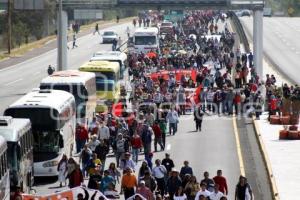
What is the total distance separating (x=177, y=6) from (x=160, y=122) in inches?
1081

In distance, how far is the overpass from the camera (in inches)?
2454

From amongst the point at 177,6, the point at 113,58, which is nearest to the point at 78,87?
the point at 113,58

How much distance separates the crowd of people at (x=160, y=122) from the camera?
1016 inches

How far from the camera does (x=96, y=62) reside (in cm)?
5275

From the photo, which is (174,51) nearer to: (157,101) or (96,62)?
(96,62)

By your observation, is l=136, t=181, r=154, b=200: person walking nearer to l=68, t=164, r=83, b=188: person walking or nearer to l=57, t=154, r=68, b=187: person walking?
l=68, t=164, r=83, b=188: person walking

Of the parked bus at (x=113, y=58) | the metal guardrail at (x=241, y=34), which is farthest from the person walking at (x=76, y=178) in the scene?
the metal guardrail at (x=241, y=34)

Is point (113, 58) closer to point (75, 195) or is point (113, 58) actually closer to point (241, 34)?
point (75, 195)

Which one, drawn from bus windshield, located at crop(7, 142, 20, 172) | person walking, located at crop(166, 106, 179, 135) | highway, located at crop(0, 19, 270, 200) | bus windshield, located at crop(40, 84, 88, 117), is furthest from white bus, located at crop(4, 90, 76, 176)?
person walking, located at crop(166, 106, 179, 135)

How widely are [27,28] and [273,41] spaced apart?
91.9 feet

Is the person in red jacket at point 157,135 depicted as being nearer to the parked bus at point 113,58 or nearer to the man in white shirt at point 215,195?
the man in white shirt at point 215,195

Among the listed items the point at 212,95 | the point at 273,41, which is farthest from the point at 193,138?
the point at 273,41

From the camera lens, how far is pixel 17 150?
89.7 feet

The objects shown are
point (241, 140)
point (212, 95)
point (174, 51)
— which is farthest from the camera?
point (174, 51)
